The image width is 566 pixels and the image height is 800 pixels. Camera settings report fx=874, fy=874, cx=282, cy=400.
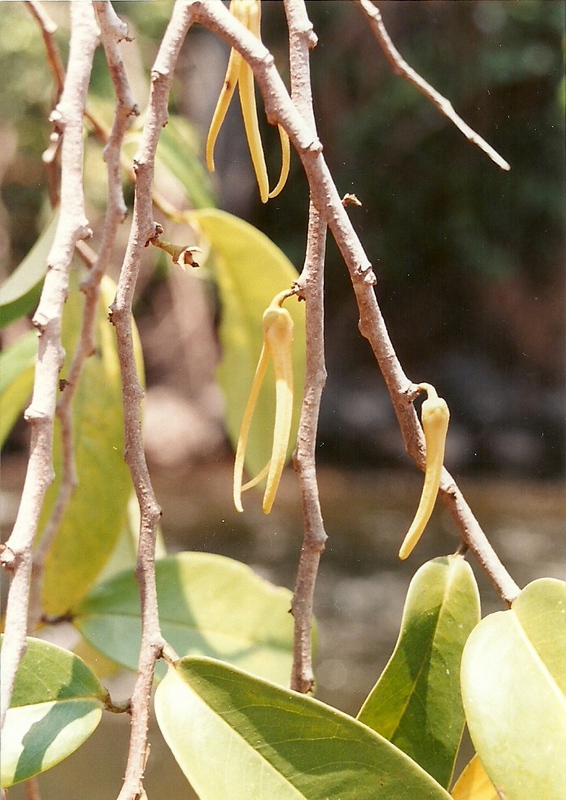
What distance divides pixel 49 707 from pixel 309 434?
112mm

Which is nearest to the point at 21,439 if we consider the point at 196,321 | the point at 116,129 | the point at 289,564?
the point at 196,321

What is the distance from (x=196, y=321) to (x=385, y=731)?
8.39 feet

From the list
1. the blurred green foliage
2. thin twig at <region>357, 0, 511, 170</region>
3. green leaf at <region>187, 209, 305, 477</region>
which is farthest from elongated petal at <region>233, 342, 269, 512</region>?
the blurred green foliage

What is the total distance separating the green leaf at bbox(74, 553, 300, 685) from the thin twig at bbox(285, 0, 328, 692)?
0.18m

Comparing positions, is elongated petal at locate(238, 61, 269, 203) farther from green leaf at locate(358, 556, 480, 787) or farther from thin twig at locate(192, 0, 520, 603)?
green leaf at locate(358, 556, 480, 787)

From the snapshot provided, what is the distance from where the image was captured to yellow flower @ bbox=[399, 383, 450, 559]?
25 centimetres

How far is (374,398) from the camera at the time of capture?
312 cm

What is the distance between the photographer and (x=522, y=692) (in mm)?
248

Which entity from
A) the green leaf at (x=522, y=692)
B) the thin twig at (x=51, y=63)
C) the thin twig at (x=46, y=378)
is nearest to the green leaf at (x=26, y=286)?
the thin twig at (x=51, y=63)

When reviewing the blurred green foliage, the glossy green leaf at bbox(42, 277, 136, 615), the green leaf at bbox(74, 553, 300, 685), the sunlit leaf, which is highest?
the blurred green foliage

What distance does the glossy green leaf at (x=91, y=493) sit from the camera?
1.60 ft

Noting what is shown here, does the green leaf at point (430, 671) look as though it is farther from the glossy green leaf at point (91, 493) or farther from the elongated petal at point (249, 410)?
the glossy green leaf at point (91, 493)

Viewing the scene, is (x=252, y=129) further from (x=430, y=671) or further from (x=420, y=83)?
(x=430, y=671)

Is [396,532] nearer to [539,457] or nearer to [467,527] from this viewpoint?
[539,457]
